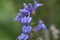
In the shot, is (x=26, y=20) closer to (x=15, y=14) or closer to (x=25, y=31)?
(x=25, y=31)

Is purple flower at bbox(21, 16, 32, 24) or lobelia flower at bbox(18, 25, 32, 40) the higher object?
purple flower at bbox(21, 16, 32, 24)

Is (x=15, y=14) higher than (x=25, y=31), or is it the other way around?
(x=15, y=14)

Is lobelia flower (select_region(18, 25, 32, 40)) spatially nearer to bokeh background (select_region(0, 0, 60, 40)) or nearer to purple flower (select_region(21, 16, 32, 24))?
purple flower (select_region(21, 16, 32, 24))

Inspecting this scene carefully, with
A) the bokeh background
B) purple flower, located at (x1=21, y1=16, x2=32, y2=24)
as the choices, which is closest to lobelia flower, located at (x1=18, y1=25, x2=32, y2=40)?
purple flower, located at (x1=21, y1=16, x2=32, y2=24)

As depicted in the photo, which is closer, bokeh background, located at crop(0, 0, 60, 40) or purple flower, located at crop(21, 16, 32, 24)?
purple flower, located at crop(21, 16, 32, 24)

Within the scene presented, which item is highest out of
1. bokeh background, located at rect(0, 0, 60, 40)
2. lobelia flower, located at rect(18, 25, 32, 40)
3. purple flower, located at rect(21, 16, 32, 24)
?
bokeh background, located at rect(0, 0, 60, 40)

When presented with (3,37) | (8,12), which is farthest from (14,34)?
(8,12)

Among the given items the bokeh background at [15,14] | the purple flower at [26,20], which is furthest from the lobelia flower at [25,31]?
the bokeh background at [15,14]

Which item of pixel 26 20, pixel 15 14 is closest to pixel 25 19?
pixel 26 20
